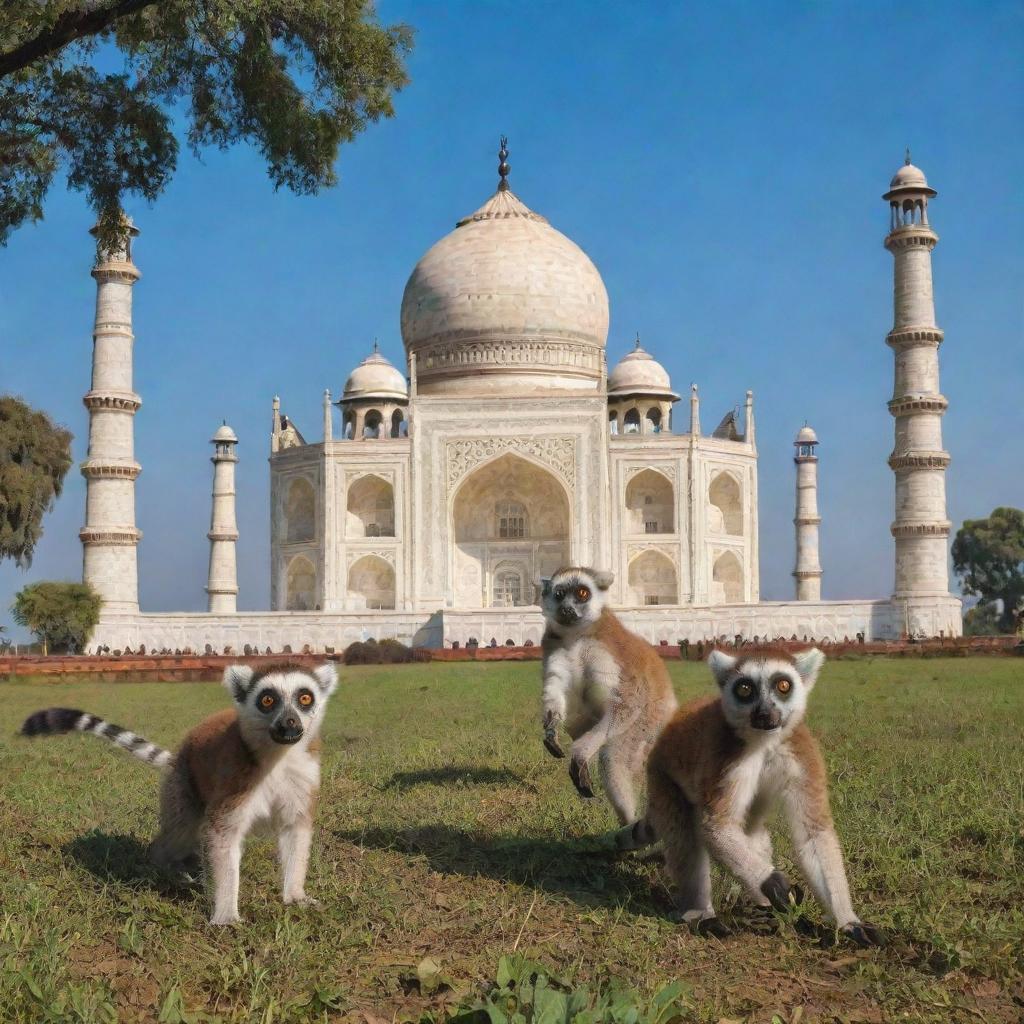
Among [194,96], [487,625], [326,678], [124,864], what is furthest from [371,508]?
[326,678]

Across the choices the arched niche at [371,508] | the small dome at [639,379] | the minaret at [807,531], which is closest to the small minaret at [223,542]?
the arched niche at [371,508]

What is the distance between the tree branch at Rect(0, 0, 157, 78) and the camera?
6219 mm

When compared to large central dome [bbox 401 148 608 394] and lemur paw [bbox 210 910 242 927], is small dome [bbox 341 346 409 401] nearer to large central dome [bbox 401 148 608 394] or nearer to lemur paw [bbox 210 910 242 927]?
large central dome [bbox 401 148 608 394]

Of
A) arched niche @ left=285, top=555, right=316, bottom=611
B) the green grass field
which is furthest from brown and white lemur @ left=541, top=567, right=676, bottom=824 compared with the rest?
arched niche @ left=285, top=555, right=316, bottom=611

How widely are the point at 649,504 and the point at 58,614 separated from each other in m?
13.5

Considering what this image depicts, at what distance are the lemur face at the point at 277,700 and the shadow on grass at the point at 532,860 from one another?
0.74 meters

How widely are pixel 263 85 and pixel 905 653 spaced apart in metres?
13.7

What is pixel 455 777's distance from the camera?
5613mm

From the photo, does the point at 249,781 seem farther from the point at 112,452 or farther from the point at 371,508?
the point at 371,508

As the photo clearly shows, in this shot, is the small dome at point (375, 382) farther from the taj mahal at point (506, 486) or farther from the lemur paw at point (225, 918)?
the lemur paw at point (225, 918)

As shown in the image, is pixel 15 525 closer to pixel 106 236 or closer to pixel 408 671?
pixel 408 671

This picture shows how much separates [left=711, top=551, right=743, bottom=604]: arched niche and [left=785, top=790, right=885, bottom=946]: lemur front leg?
2702 cm

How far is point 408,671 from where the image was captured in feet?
52.3

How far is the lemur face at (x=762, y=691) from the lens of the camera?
126 inches
